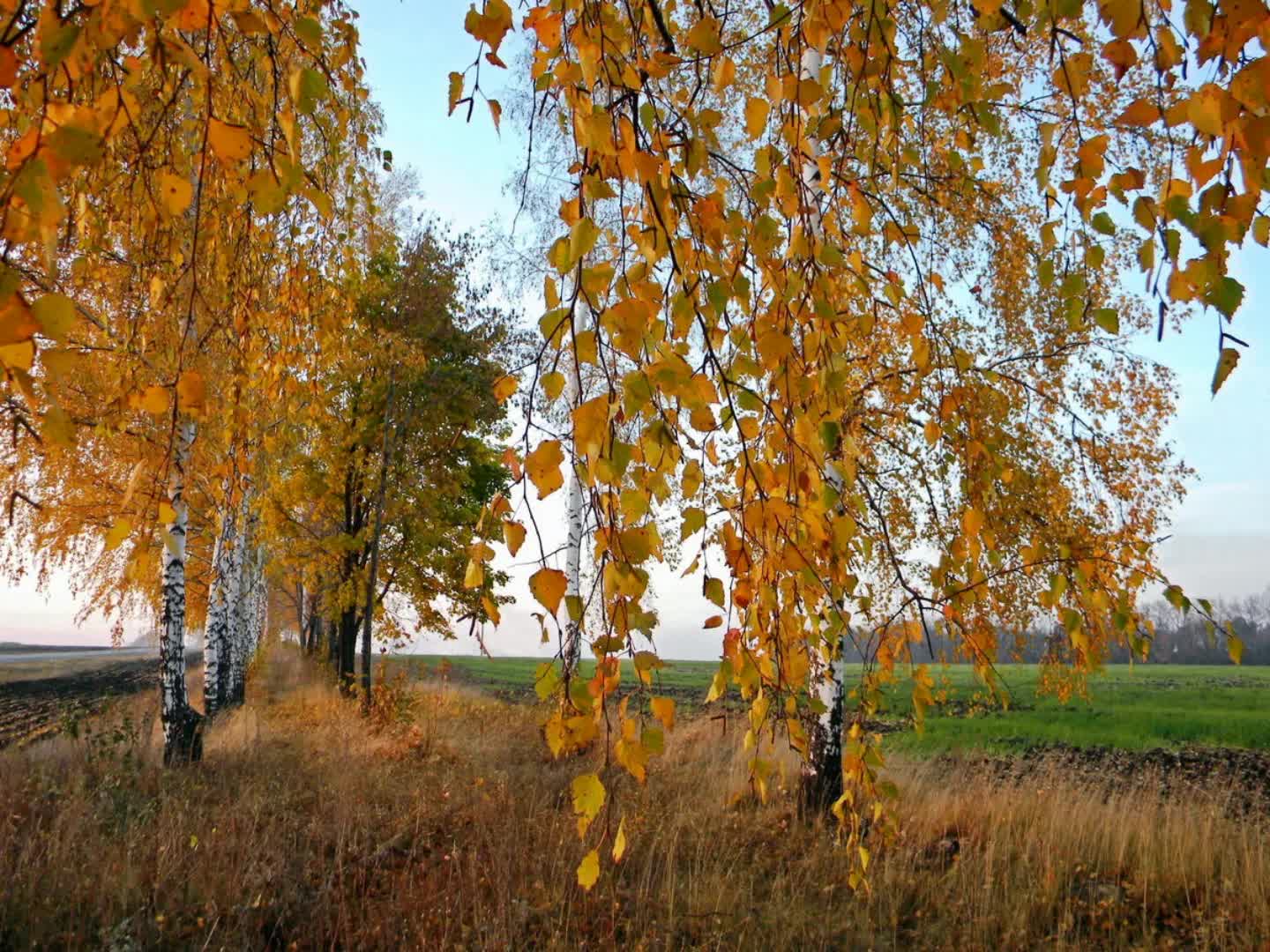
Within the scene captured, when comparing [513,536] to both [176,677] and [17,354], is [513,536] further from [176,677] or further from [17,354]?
[176,677]

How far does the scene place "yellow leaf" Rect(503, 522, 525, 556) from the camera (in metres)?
1.21

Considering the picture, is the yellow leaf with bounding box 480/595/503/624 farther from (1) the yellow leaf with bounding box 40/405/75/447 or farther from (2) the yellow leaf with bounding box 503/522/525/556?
(1) the yellow leaf with bounding box 40/405/75/447

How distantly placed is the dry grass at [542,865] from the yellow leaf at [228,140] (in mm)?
3349

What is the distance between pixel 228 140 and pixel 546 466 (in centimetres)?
67

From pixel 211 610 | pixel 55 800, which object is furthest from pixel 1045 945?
pixel 211 610

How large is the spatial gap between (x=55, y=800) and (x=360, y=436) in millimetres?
6601

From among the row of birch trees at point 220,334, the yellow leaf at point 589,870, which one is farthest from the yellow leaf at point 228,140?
the yellow leaf at point 589,870

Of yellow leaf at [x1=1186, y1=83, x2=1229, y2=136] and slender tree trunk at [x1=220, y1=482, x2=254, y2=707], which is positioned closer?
yellow leaf at [x1=1186, y1=83, x2=1229, y2=136]

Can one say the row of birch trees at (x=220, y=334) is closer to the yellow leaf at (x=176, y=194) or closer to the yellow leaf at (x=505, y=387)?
the yellow leaf at (x=176, y=194)

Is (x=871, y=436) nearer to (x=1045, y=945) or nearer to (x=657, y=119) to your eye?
(x=1045, y=945)

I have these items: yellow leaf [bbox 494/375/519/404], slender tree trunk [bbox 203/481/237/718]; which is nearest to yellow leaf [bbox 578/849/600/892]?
yellow leaf [bbox 494/375/519/404]

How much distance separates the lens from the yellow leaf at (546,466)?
116 cm

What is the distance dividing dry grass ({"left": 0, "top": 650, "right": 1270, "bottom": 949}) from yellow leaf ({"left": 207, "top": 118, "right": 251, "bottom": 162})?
335 cm

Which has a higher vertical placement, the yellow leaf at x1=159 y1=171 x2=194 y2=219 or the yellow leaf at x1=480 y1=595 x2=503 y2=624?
the yellow leaf at x1=159 y1=171 x2=194 y2=219
